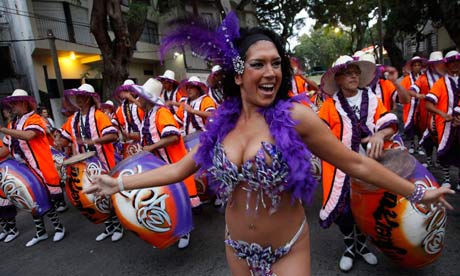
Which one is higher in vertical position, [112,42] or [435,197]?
[112,42]

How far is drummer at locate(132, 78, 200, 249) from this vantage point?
3.62 m

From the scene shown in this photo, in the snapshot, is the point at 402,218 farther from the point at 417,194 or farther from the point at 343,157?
the point at 343,157

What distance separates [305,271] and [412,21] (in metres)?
15.9

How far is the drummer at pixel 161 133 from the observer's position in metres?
3.62

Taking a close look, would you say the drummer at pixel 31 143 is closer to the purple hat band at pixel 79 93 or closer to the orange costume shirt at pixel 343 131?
the purple hat band at pixel 79 93

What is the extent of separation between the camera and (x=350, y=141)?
2639 mm

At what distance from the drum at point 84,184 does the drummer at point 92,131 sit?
0.82ft

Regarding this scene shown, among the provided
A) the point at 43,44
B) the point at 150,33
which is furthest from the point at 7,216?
the point at 150,33

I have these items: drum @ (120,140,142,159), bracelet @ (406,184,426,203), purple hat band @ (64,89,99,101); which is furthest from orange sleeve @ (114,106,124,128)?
bracelet @ (406,184,426,203)

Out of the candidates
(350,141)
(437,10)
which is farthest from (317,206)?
(437,10)

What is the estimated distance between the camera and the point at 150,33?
2041 cm

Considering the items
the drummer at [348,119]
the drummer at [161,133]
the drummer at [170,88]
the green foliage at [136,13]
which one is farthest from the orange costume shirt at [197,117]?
the green foliage at [136,13]

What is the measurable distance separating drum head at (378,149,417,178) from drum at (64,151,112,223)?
2.98m

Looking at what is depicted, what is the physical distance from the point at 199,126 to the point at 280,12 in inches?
722
